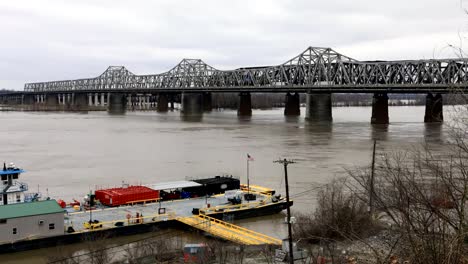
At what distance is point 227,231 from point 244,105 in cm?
10822

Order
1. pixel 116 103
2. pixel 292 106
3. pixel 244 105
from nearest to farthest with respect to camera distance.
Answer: pixel 292 106, pixel 244 105, pixel 116 103

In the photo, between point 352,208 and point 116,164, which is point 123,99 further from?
point 352,208

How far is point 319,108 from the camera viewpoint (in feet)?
316

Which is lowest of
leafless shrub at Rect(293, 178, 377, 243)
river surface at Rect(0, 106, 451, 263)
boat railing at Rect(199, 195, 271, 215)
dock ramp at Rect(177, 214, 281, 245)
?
dock ramp at Rect(177, 214, 281, 245)

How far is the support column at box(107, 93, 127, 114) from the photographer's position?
534 ft

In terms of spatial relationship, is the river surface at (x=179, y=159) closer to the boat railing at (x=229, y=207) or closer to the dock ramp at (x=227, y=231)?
the boat railing at (x=229, y=207)

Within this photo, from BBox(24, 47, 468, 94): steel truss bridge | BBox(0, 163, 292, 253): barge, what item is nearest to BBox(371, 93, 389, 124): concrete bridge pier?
BBox(24, 47, 468, 94): steel truss bridge

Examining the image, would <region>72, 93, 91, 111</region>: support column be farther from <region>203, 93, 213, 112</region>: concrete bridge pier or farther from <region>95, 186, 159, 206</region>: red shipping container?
<region>95, 186, 159, 206</region>: red shipping container

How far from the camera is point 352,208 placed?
18047 millimetres

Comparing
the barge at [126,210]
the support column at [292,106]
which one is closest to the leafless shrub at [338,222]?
the barge at [126,210]

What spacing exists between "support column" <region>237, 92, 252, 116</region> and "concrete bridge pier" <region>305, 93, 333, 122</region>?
95.1ft

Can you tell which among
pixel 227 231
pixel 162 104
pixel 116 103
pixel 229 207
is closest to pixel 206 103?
pixel 162 104

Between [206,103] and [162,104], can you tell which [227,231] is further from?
[162,104]

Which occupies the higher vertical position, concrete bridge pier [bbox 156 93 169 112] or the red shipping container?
concrete bridge pier [bbox 156 93 169 112]
